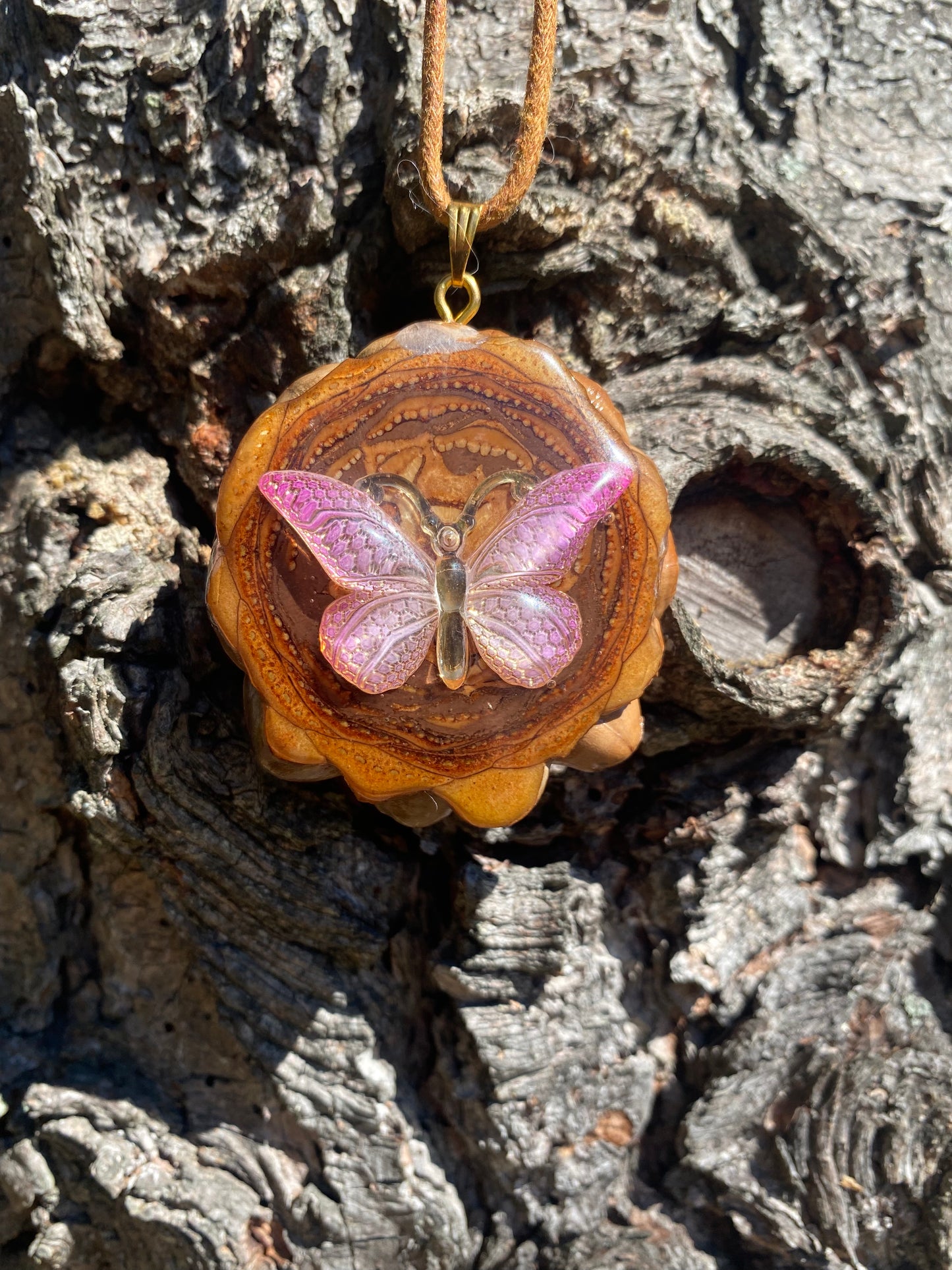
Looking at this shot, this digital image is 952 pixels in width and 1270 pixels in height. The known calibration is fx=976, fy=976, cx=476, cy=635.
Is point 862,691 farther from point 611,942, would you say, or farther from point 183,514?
point 183,514

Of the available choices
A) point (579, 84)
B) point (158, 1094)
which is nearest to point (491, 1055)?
point (158, 1094)

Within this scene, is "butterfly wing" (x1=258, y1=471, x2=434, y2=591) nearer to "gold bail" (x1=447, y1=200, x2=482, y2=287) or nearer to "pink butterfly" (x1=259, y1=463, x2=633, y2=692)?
"pink butterfly" (x1=259, y1=463, x2=633, y2=692)

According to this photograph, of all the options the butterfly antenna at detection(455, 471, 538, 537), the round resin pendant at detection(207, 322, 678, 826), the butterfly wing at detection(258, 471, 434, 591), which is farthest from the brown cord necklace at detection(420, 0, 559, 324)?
the butterfly wing at detection(258, 471, 434, 591)

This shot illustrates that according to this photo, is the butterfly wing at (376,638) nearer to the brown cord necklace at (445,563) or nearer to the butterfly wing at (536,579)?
the brown cord necklace at (445,563)

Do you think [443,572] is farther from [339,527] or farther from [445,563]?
[339,527]

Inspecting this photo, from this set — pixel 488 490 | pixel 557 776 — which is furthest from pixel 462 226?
pixel 557 776

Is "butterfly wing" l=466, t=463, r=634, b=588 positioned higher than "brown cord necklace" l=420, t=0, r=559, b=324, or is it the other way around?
"brown cord necklace" l=420, t=0, r=559, b=324
